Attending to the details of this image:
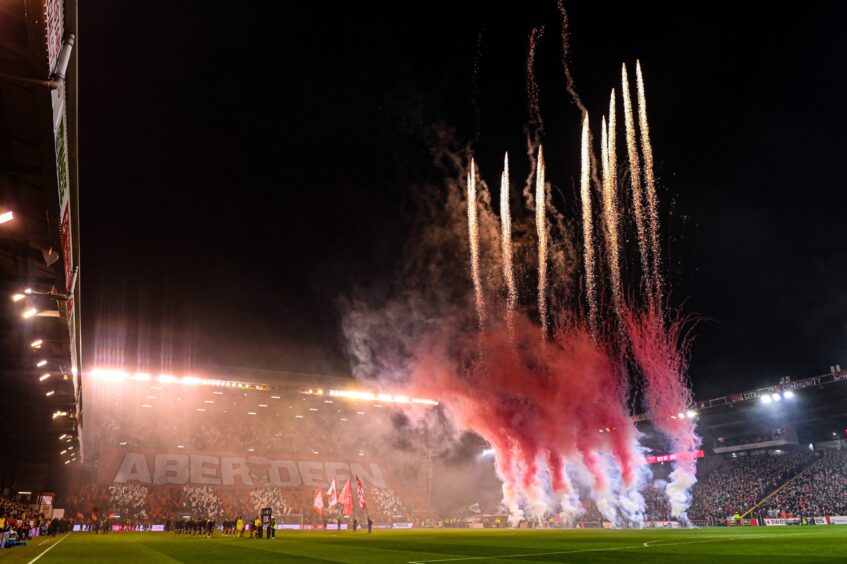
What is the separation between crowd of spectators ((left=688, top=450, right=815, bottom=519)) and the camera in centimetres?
4706

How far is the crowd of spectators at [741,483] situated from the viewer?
154 ft

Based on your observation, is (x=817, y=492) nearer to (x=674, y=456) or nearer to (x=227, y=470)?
(x=674, y=456)

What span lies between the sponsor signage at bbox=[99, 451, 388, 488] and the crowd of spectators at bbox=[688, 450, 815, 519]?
34.9 meters

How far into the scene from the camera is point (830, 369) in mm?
46594

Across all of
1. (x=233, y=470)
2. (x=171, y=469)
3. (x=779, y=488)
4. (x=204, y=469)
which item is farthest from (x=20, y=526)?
(x=779, y=488)

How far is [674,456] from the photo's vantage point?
58625 millimetres

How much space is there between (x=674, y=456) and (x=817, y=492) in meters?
16.8

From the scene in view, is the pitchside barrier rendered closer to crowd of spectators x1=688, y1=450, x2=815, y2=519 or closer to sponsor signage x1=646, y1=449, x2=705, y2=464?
crowd of spectators x1=688, y1=450, x2=815, y2=519

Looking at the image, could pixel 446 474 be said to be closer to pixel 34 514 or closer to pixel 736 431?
pixel 736 431

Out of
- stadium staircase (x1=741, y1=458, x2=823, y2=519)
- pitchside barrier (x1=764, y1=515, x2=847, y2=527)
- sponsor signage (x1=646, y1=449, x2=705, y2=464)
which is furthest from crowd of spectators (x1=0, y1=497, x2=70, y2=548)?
Answer: sponsor signage (x1=646, y1=449, x2=705, y2=464)

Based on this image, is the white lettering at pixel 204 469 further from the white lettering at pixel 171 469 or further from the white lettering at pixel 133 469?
the white lettering at pixel 133 469

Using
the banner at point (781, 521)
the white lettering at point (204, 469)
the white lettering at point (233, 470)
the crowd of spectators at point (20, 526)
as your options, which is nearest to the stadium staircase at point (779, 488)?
the banner at point (781, 521)


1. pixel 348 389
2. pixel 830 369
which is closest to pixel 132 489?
pixel 348 389

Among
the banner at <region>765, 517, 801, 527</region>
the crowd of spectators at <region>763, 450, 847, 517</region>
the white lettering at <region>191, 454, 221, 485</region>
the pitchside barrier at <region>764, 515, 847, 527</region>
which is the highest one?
the white lettering at <region>191, 454, 221, 485</region>
